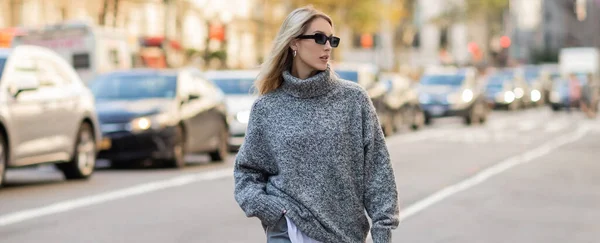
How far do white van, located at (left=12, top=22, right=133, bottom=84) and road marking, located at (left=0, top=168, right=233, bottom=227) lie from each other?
1190 centimetres

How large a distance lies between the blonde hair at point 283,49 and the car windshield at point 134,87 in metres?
13.7

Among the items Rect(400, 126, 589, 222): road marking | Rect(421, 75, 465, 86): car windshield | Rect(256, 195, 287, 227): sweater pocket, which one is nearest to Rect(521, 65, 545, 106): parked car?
Rect(421, 75, 465, 86): car windshield

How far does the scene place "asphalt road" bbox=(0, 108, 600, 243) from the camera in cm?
1059

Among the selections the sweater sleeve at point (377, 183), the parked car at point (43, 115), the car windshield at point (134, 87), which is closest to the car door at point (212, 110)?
the car windshield at point (134, 87)

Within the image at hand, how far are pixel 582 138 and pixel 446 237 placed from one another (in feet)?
64.1

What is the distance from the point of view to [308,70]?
15.7 ft

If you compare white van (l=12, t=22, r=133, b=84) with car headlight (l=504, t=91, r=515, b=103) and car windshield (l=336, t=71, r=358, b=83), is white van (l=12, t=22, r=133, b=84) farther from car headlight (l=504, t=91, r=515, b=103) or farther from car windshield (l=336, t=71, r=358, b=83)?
car headlight (l=504, t=91, r=515, b=103)

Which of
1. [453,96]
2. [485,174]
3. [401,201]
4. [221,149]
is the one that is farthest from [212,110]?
[453,96]

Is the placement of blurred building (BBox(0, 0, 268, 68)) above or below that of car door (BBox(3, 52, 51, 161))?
below

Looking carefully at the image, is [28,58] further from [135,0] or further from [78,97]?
[135,0]

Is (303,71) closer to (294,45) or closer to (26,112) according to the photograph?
(294,45)

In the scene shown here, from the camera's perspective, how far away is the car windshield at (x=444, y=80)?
38125 mm

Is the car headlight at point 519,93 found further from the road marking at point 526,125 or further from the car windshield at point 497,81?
the road marking at point 526,125

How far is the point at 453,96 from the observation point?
121 feet
